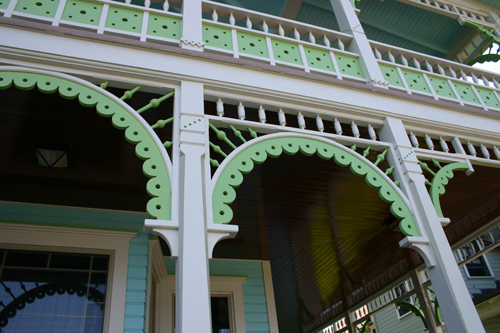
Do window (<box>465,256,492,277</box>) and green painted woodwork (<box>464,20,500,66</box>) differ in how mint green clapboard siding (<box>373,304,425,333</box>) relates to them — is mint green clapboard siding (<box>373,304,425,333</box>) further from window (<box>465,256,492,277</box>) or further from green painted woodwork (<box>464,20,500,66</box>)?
green painted woodwork (<box>464,20,500,66</box>)

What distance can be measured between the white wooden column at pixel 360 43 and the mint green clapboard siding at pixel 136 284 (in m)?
3.33

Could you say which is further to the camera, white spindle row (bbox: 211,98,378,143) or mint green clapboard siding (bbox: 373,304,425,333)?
mint green clapboard siding (bbox: 373,304,425,333)

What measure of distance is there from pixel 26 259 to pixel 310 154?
3.26 m

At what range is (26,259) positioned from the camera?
4375 mm

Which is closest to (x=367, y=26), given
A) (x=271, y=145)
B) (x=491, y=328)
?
(x=271, y=145)

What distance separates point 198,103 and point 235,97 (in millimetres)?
461

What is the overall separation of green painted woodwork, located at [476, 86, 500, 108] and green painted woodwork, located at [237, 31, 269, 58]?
325cm

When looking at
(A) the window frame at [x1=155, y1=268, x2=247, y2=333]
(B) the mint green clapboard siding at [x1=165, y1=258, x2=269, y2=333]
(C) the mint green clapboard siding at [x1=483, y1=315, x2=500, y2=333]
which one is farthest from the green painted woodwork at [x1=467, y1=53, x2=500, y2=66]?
(C) the mint green clapboard siding at [x1=483, y1=315, x2=500, y2=333]

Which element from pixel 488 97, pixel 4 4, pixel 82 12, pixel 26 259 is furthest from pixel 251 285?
pixel 4 4

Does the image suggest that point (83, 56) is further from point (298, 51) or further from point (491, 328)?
point (491, 328)

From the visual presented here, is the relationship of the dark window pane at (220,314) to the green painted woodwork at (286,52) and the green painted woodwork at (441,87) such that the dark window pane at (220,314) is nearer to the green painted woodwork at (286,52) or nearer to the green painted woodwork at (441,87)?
the green painted woodwork at (286,52)

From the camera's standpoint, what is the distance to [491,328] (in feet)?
39.1

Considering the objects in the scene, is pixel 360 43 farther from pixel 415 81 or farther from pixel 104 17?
pixel 104 17

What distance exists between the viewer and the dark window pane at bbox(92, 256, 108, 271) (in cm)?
454
